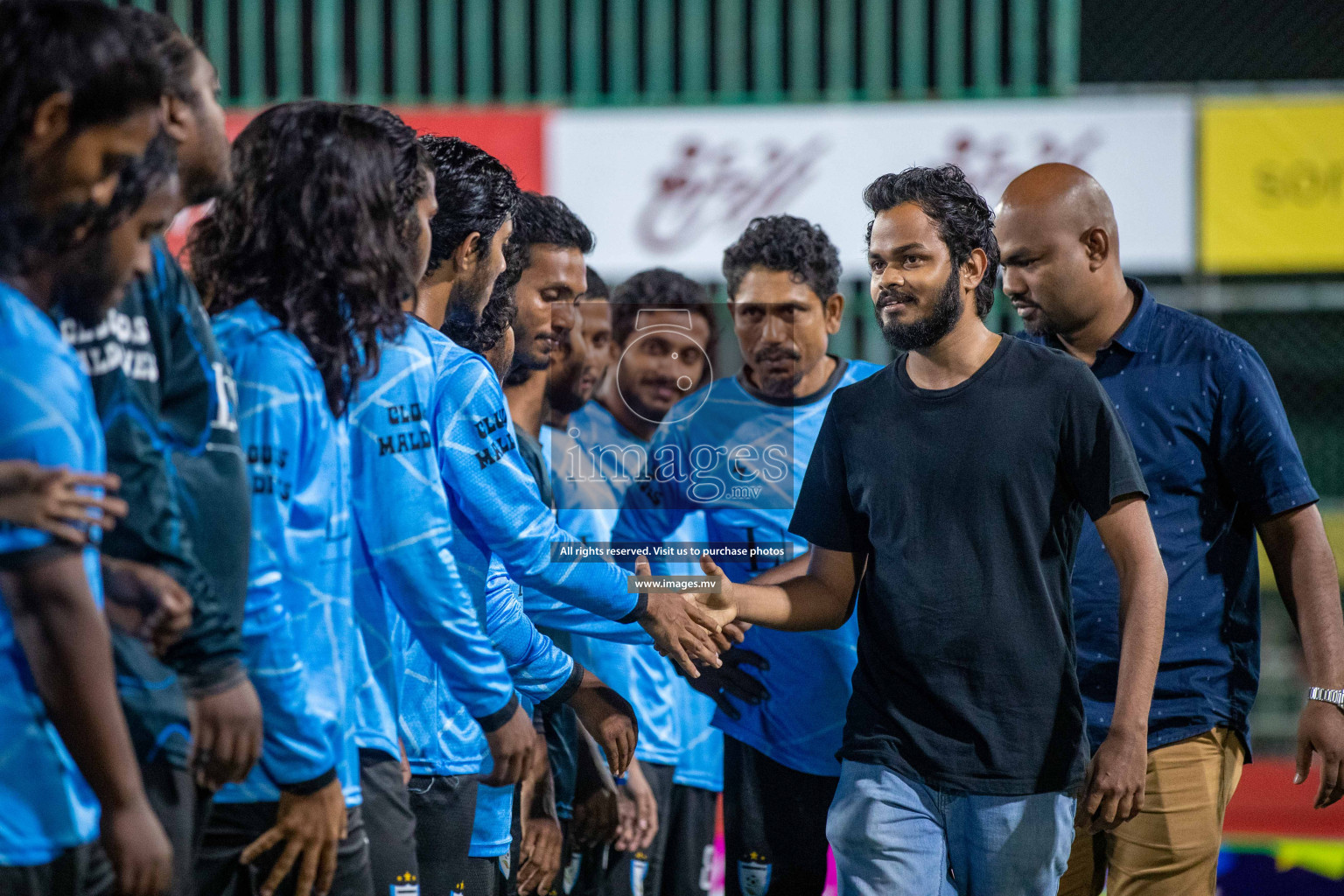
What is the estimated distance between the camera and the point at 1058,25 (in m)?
8.36

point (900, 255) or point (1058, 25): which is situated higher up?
point (1058, 25)

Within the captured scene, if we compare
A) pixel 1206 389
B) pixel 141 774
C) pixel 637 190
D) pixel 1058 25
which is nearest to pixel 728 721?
pixel 1206 389

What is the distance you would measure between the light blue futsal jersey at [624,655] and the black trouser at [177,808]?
1854mm

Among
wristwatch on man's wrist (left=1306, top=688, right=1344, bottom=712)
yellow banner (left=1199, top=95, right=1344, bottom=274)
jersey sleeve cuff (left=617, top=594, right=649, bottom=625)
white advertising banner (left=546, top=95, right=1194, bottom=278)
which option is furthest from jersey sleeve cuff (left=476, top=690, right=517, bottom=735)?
yellow banner (left=1199, top=95, right=1344, bottom=274)

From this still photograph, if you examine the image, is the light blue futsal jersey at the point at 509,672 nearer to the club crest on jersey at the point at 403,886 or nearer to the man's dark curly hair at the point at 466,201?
the club crest on jersey at the point at 403,886

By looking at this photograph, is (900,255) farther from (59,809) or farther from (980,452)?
(59,809)

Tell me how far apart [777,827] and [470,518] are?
132cm

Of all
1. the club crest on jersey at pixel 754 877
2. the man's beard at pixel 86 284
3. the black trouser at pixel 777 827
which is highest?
the man's beard at pixel 86 284

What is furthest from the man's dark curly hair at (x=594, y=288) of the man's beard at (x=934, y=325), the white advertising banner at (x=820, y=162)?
the white advertising banner at (x=820, y=162)

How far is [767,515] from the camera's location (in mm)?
3607

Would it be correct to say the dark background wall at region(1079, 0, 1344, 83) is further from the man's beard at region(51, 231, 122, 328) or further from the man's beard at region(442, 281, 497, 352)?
the man's beard at region(51, 231, 122, 328)

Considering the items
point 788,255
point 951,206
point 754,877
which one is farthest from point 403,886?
point 788,255

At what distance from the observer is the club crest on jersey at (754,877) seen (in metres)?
3.49

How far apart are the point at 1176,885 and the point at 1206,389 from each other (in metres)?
1.17
